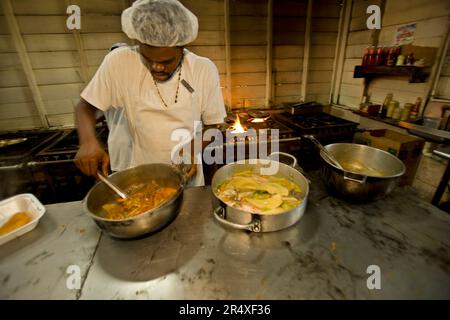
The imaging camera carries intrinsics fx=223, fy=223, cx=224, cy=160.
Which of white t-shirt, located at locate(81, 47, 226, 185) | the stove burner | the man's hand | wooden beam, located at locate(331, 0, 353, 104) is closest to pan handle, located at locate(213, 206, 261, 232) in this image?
the man's hand

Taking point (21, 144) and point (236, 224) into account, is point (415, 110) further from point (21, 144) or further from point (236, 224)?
point (21, 144)

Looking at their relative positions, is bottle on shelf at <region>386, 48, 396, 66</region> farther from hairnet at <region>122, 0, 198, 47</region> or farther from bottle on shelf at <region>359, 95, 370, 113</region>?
hairnet at <region>122, 0, 198, 47</region>

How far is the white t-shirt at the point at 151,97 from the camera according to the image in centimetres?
168

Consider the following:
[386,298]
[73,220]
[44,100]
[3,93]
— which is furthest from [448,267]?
[3,93]

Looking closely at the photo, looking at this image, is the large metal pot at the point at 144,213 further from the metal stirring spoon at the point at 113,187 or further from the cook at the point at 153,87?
the cook at the point at 153,87

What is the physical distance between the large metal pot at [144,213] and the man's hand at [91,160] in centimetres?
13

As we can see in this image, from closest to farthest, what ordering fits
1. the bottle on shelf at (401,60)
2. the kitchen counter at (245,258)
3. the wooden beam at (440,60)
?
the kitchen counter at (245,258) < the wooden beam at (440,60) < the bottle on shelf at (401,60)

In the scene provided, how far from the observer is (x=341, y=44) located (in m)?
4.15

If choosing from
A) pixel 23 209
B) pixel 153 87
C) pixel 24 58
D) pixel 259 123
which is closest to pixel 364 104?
pixel 259 123

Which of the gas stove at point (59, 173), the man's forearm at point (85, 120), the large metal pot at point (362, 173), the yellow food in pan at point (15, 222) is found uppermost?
the man's forearm at point (85, 120)

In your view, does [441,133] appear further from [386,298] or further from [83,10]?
[83,10]

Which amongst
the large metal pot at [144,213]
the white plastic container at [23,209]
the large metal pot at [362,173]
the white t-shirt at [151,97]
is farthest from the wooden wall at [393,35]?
the white plastic container at [23,209]

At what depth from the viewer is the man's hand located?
134 cm

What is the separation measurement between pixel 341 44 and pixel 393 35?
37.6 inches
